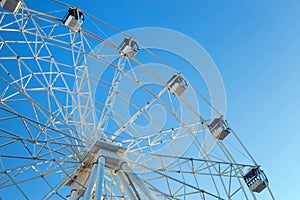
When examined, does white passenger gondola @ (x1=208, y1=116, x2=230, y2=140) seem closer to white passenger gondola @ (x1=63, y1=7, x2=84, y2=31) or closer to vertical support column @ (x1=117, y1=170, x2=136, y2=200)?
vertical support column @ (x1=117, y1=170, x2=136, y2=200)

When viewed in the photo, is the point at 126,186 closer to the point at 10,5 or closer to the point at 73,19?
the point at 73,19

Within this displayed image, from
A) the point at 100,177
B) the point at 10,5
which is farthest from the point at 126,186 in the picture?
the point at 10,5

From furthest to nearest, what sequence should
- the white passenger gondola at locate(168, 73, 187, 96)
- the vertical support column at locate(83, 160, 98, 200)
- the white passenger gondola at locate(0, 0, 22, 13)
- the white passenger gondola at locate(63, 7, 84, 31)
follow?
the white passenger gondola at locate(168, 73, 187, 96) < the white passenger gondola at locate(63, 7, 84, 31) < the white passenger gondola at locate(0, 0, 22, 13) < the vertical support column at locate(83, 160, 98, 200)

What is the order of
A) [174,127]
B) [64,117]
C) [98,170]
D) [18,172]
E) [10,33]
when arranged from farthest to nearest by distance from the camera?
[174,127], [64,117], [10,33], [18,172], [98,170]

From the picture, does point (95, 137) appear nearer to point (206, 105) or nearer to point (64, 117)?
point (64, 117)

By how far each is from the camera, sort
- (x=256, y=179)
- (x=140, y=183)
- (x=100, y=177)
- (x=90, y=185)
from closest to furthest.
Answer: (x=90, y=185) → (x=100, y=177) → (x=140, y=183) → (x=256, y=179)

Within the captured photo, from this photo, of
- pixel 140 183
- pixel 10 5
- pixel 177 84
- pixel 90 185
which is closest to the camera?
pixel 90 185

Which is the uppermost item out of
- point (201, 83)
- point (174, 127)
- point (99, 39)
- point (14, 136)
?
→ point (99, 39)

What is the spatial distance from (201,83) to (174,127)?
10.1 feet

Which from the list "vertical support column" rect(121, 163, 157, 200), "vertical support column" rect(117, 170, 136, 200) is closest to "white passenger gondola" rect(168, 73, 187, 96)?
"vertical support column" rect(121, 163, 157, 200)

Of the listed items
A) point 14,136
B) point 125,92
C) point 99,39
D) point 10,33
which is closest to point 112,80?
point 125,92

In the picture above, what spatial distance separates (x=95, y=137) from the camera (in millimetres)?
18422

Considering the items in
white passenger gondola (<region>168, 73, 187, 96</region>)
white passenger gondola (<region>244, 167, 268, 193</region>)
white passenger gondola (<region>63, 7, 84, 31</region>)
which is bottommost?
white passenger gondola (<region>244, 167, 268, 193</region>)

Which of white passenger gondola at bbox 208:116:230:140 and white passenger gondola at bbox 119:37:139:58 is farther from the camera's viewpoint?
white passenger gondola at bbox 208:116:230:140
